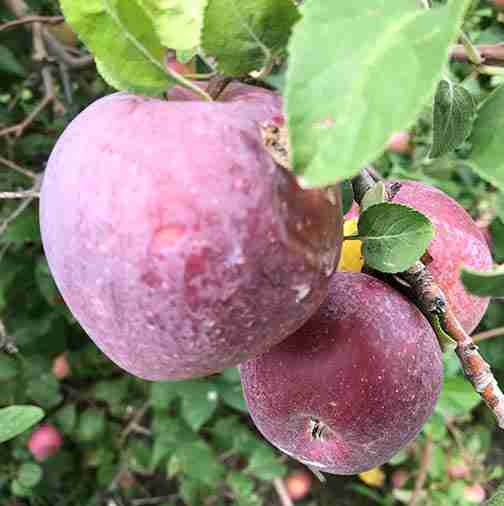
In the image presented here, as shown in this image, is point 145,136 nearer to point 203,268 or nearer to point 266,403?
point 203,268

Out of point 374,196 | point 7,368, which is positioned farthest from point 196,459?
point 374,196

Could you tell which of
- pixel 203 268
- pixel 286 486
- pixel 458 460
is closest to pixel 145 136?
pixel 203 268

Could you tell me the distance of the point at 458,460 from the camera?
1.82 meters


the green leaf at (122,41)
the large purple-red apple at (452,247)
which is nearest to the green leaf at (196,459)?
the large purple-red apple at (452,247)

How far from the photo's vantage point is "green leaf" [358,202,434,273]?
553 millimetres

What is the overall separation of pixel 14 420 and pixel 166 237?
18.3 inches

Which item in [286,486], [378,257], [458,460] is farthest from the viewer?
[286,486]

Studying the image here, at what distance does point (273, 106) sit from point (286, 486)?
1876mm

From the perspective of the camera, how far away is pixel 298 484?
81.9 inches

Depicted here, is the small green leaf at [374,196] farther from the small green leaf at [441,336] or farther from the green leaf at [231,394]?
the green leaf at [231,394]

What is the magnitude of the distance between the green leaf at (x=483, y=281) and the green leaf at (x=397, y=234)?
11 centimetres

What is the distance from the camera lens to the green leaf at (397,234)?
0.55 meters

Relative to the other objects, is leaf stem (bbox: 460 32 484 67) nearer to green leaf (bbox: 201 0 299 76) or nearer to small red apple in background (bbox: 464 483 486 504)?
green leaf (bbox: 201 0 299 76)

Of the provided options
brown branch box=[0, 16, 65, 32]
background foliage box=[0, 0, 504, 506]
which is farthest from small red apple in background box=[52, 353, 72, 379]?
brown branch box=[0, 16, 65, 32]
